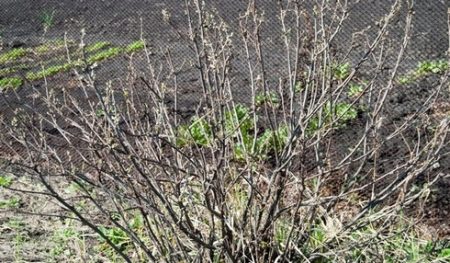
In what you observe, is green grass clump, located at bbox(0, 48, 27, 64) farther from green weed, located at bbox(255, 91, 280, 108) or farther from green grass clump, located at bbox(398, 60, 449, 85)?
green grass clump, located at bbox(398, 60, 449, 85)

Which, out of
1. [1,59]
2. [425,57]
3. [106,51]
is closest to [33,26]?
[1,59]

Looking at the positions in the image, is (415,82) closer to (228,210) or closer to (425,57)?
(425,57)

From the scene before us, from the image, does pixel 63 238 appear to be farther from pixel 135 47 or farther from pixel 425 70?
pixel 135 47

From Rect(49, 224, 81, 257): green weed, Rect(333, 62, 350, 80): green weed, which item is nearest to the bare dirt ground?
Rect(49, 224, 81, 257): green weed

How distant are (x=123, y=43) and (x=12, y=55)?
124cm

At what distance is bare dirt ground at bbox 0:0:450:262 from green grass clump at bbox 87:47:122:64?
13cm

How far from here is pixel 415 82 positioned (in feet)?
19.6

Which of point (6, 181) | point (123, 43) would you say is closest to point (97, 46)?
point (123, 43)

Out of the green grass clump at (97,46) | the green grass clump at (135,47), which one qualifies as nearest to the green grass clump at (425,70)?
the green grass clump at (135,47)

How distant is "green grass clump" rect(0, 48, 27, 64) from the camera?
27.7ft

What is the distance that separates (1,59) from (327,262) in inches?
243

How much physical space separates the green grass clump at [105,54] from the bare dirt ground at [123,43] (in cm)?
13

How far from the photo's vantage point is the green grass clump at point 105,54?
789cm

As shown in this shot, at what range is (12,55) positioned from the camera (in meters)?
8.45
